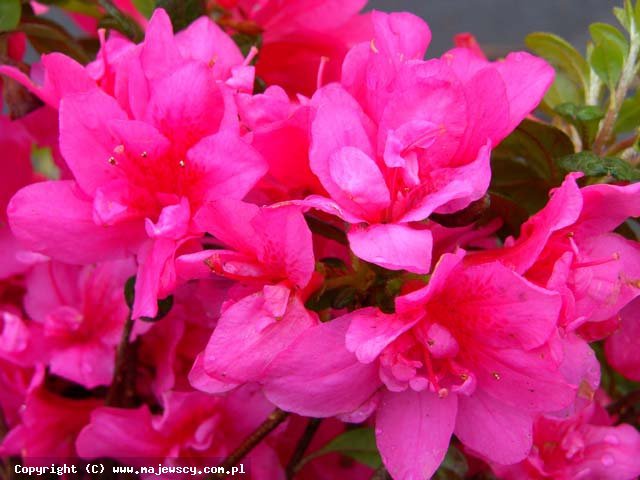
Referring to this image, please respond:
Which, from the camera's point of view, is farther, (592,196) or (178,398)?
(178,398)

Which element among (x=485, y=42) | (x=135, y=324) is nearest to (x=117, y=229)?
(x=135, y=324)

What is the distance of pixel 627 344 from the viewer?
2.06 ft

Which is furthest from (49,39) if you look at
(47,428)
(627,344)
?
(627,344)

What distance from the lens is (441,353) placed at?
19.2 inches

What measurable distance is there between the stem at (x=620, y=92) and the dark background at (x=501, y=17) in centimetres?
245

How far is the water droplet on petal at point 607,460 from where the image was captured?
0.65m

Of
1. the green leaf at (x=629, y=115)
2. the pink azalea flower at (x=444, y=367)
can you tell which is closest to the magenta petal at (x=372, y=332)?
the pink azalea flower at (x=444, y=367)

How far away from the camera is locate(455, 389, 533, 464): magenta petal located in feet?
1.69

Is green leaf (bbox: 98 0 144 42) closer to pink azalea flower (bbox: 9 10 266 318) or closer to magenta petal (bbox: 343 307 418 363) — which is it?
pink azalea flower (bbox: 9 10 266 318)

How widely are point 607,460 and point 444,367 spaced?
0.23 meters

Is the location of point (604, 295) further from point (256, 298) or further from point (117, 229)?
point (117, 229)

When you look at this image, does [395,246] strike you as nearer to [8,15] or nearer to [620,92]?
[620,92]

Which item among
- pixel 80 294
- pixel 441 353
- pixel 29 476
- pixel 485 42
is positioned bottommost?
pixel 485 42

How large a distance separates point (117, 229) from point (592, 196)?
0.30m
